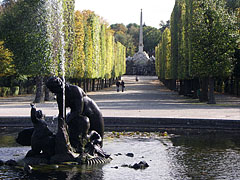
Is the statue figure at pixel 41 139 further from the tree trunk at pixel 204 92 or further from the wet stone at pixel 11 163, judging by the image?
the tree trunk at pixel 204 92

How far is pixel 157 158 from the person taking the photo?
34.0 ft

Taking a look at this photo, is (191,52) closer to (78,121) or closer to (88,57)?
(88,57)

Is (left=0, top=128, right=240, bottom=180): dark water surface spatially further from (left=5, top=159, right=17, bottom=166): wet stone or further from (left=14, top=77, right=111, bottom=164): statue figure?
(left=14, top=77, right=111, bottom=164): statue figure

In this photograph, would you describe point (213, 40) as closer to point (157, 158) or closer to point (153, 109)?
point (153, 109)

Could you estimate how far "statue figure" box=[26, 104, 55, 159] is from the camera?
9703 millimetres

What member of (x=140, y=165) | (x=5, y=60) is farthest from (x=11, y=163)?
(x=5, y=60)

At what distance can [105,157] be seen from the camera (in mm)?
10008

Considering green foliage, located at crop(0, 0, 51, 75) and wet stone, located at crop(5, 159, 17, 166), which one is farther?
green foliage, located at crop(0, 0, 51, 75)

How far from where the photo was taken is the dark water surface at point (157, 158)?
28.2 feet

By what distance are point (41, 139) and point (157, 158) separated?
260 cm

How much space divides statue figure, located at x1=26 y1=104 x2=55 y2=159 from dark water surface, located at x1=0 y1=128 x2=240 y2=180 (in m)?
0.51

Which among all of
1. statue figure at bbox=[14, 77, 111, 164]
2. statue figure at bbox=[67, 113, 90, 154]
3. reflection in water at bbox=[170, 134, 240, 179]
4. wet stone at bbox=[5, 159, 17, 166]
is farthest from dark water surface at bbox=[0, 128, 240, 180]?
statue figure at bbox=[67, 113, 90, 154]

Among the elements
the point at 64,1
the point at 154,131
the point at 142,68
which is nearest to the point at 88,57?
the point at 64,1

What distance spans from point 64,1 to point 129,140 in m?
21.2
